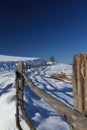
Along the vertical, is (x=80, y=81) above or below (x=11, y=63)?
below

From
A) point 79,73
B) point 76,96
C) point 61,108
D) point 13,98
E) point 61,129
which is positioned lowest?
point 61,129

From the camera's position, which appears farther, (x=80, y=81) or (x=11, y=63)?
(x=11, y=63)

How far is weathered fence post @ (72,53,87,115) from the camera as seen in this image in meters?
1.61

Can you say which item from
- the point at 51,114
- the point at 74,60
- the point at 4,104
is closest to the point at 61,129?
the point at 51,114

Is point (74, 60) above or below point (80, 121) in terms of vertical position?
above

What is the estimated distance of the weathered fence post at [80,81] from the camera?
1611 mm

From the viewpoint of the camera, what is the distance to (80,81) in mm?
1653

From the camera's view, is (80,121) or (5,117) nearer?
(80,121)

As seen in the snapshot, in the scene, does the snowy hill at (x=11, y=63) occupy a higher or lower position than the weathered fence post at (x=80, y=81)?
higher

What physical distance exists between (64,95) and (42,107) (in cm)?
331

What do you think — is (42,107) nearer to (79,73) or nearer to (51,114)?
(51,114)

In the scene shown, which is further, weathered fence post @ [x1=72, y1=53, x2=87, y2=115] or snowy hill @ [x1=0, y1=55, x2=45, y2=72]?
snowy hill @ [x1=0, y1=55, x2=45, y2=72]

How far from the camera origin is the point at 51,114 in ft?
21.5

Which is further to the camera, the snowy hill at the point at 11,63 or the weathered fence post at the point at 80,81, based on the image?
the snowy hill at the point at 11,63
